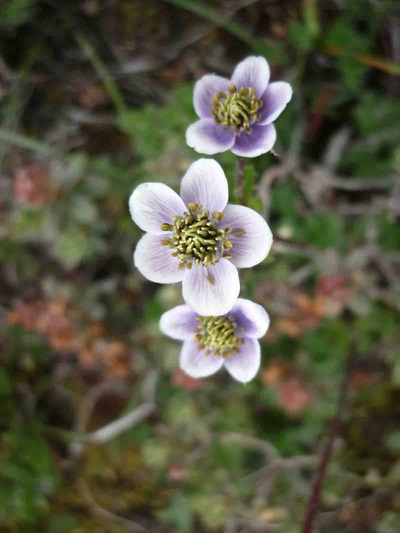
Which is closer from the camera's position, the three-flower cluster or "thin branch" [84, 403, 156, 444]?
the three-flower cluster

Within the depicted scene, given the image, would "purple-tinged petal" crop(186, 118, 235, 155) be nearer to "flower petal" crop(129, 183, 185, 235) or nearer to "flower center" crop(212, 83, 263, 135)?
"flower center" crop(212, 83, 263, 135)

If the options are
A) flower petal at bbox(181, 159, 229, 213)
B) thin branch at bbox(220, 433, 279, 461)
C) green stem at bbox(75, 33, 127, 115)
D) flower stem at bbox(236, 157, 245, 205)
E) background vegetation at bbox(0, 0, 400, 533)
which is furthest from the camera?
thin branch at bbox(220, 433, 279, 461)

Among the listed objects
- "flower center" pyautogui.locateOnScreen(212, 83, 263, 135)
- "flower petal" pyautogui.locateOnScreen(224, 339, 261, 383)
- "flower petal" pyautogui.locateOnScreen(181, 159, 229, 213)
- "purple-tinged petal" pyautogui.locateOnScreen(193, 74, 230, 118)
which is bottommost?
"flower petal" pyautogui.locateOnScreen(224, 339, 261, 383)

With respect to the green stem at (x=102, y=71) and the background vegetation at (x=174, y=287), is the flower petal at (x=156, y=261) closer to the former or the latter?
the background vegetation at (x=174, y=287)

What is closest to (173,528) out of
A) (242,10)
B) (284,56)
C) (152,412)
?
(152,412)

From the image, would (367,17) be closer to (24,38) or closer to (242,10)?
(242,10)

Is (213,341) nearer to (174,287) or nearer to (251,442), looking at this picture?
(174,287)

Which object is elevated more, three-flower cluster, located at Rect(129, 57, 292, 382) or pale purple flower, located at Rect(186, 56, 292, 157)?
pale purple flower, located at Rect(186, 56, 292, 157)

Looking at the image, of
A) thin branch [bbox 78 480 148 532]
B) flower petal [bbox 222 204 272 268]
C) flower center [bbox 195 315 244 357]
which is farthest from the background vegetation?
flower petal [bbox 222 204 272 268]

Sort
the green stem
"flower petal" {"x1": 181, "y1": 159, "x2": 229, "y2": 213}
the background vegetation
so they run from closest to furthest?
"flower petal" {"x1": 181, "y1": 159, "x2": 229, "y2": 213} → the background vegetation → the green stem
